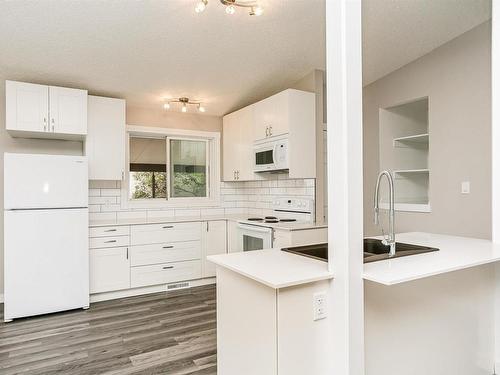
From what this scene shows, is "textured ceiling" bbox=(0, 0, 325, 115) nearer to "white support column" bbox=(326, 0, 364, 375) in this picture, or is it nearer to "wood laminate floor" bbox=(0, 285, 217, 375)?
"white support column" bbox=(326, 0, 364, 375)

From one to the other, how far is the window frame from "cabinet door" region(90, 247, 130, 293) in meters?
0.76

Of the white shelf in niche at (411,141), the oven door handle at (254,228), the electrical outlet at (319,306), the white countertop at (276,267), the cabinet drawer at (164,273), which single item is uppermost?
the white shelf in niche at (411,141)

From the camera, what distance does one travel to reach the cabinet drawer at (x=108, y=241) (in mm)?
3607

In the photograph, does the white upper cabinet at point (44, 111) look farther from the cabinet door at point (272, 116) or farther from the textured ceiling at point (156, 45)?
the cabinet door at point (272, 116)

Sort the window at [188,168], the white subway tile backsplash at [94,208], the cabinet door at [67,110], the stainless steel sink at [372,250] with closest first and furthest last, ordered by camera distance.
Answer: the stainless steel sink at [372,250]
the cabinet door at [67,110]
the white subway tile backsplash at [94,208]
the window at [188,168]

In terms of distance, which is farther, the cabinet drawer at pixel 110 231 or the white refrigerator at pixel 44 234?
the cabinet drawer at pixel 110 231

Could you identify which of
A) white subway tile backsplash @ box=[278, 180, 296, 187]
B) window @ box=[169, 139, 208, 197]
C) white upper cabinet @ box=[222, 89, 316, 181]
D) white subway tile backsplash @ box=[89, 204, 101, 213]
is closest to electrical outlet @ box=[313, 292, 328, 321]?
white upper cabinet @ box=[222, 89, 316, 181]

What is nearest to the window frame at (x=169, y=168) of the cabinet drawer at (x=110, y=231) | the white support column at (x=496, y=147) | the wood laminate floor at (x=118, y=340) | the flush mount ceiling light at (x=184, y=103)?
the flush mount ceiling light at (x=184, y=103)

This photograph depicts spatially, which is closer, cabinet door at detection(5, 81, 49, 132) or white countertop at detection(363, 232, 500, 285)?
white countertop at detection(363, 232, 500, 285)

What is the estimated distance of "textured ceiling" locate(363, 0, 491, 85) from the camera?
2912 mm

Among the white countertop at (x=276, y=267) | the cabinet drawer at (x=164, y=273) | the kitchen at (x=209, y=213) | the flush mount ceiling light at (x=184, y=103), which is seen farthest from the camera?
the flush mount ceiling light at (x=184, y=103)

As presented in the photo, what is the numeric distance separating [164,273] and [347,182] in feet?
10.5

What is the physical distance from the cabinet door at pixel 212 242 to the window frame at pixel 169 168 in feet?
1.99

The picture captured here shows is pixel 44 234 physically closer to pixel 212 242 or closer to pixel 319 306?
pixel 212 242
